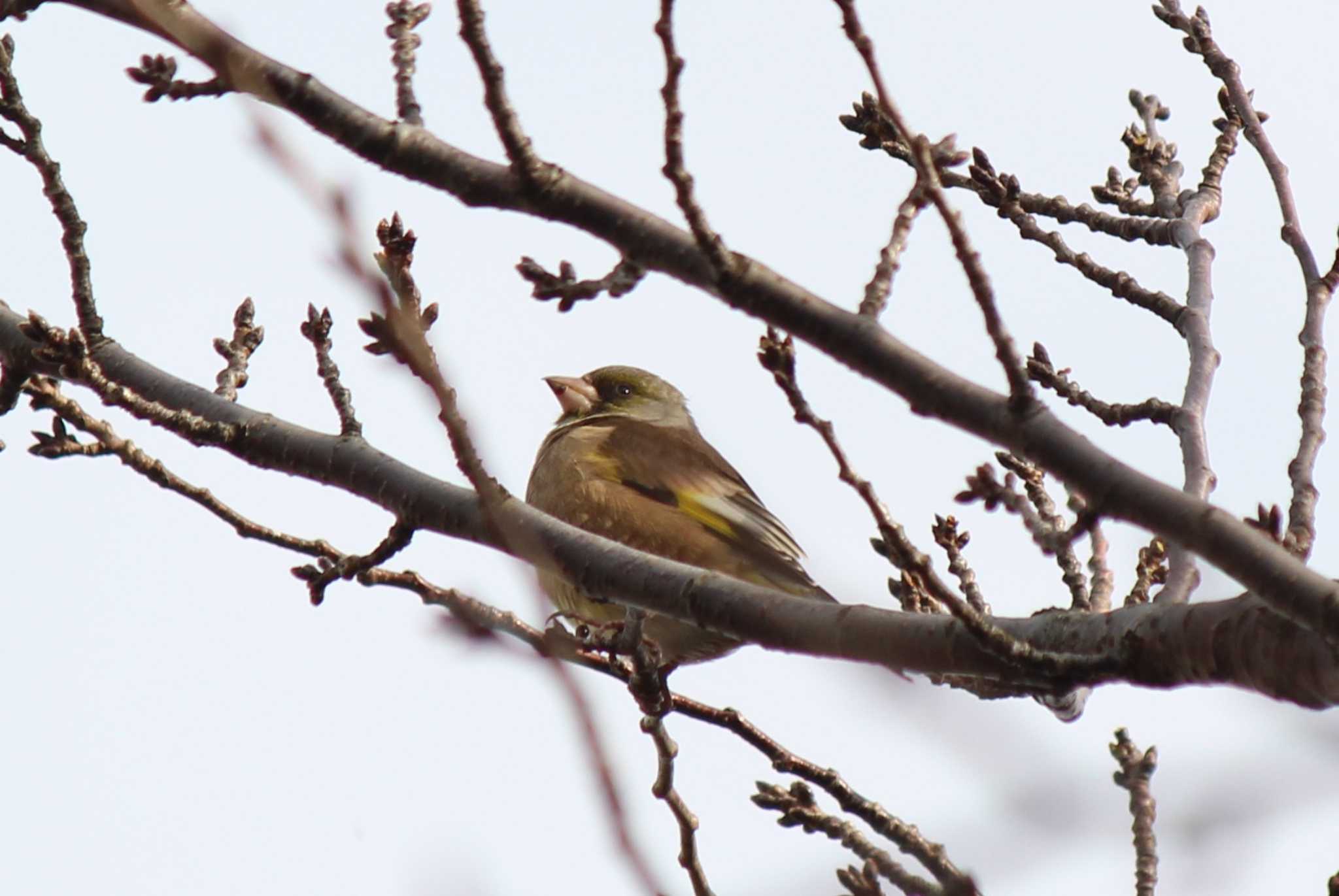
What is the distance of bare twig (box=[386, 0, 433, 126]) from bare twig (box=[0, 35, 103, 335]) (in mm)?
1602

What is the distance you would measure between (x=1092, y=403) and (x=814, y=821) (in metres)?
1.91

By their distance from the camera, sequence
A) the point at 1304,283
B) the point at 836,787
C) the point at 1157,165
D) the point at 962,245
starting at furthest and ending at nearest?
the point at 1157,165 → the point at 1304,283 → the point at 836,787 → the point at 962,245

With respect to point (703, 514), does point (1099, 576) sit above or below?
below

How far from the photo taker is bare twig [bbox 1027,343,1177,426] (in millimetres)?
5172

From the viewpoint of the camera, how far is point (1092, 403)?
5.45m

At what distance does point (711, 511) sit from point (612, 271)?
17.0ft

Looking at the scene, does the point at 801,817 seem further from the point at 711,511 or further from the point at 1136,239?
the point at 711,511

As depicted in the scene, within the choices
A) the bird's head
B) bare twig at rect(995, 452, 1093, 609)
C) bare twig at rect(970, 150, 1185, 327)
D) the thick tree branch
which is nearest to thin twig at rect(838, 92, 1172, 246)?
bare twig at rect(970, 150, 1185, 327)

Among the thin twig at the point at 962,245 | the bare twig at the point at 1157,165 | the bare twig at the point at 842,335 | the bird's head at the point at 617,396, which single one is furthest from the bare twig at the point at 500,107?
the bird's head at the point at 617,396

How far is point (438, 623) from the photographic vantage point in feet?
8.23

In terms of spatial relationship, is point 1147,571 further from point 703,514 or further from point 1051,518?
point 703,514

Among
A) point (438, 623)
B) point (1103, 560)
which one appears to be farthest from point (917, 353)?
point (1103, 560)

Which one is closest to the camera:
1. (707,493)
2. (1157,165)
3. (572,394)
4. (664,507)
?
(1157,165)

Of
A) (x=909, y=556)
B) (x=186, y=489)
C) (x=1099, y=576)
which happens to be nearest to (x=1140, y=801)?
(x=1099, y=576)
